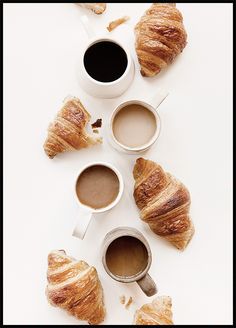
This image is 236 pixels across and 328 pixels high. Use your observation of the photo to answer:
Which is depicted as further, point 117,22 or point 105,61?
point 117,22

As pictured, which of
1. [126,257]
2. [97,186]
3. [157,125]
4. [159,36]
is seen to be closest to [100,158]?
[97,186]

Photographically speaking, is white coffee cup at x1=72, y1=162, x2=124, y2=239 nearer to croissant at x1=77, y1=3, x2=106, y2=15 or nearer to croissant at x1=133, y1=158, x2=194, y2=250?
croissant at x1=133, y1=158, x2=194, y2=250

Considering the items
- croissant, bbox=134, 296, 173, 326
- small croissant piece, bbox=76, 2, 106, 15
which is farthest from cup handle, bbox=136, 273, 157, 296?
small croissant piece, bbox=76, 2, 106, 15

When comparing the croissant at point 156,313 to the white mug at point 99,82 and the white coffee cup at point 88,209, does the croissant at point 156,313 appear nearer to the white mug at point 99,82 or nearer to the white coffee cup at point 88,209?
the white coffee cup at point 88,209

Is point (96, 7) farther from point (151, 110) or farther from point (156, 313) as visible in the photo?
point (156, 313)

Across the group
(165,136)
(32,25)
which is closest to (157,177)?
(165,136)

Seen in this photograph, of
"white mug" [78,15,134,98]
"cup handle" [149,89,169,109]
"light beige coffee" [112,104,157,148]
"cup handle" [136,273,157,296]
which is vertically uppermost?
"white mug" [78,15,134,98]
